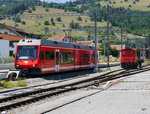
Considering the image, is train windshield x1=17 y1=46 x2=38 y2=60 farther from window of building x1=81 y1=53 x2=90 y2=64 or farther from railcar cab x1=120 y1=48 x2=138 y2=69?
railcar cab x1=120 y1=48 x2=138 y2=69

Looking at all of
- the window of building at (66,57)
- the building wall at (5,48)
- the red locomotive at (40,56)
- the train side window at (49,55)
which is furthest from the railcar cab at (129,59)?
the building wall at (5,48)

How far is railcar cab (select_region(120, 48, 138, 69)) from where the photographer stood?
46281mm

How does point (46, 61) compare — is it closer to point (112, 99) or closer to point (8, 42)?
point (112, 99)

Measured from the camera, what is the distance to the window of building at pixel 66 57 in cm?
2891

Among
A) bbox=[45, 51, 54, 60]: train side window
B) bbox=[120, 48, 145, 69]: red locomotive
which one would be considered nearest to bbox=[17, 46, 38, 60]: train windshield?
bbox=[45, 51, 54, 60]: train side window

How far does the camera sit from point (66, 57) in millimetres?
30078

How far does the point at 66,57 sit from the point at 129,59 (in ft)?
60.6

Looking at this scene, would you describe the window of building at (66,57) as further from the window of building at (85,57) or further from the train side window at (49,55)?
the window of building at (85,57)

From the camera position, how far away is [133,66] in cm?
4666

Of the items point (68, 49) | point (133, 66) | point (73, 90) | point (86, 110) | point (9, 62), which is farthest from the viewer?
point (9, 62)

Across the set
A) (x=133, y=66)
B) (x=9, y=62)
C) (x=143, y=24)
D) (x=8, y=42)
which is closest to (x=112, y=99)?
(x=133, y=66)

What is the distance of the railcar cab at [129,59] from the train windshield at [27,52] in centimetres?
2360

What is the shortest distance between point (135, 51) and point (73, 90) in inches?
1180

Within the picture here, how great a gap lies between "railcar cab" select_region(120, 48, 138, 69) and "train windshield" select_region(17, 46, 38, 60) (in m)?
23.6
